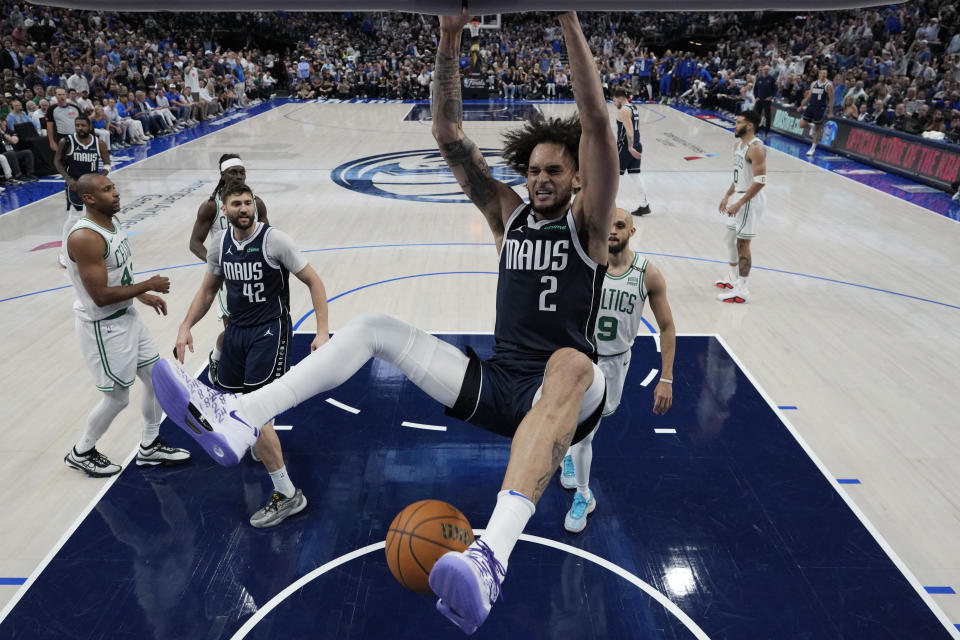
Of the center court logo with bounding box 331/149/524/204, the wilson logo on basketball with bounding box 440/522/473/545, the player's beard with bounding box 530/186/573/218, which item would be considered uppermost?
the player's beard with bounding box 530/186/573/218

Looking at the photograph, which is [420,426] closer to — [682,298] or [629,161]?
[682,298]

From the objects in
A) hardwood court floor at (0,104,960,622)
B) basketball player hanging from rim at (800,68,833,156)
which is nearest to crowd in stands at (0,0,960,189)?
basketball player hanging from rim at (800,68,833,156)

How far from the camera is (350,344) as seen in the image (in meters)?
2.70

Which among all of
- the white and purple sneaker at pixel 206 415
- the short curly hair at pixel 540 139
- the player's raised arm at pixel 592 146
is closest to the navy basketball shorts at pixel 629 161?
the short curly hair at pixel 540 139

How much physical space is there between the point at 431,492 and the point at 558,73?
2562 centimetres

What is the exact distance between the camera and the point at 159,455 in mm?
4668

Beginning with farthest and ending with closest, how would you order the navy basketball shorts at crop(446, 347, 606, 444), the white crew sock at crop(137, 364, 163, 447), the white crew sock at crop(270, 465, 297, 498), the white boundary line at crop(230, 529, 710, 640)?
the white crew sock at crop(137, 364, 163, 447)
the white crew sock at crop(270, 465, 297, 498)
the white boundary line at crop(230, 529, 710, 640)
the navy basketball shorts at crop(446, 347, 606, 444)

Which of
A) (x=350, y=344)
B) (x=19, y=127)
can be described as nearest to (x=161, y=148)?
(x=19, y=127)

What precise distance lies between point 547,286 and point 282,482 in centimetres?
216

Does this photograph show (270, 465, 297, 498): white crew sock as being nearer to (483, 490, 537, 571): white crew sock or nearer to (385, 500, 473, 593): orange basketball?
(385, 500, 473, 593): orange basketball

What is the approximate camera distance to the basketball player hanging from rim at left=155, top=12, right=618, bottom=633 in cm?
252

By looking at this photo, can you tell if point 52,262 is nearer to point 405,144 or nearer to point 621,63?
point 405,144

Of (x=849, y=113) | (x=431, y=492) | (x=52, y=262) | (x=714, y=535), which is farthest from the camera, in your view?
(x=849, y=113)

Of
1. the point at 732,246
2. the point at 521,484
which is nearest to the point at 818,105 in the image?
the point at 732,246
